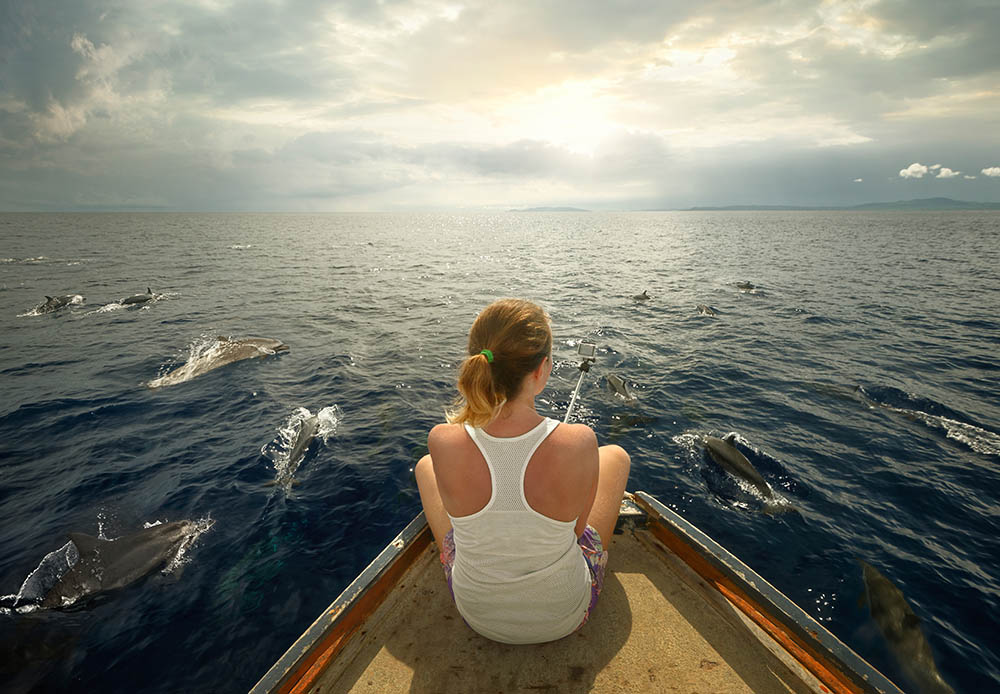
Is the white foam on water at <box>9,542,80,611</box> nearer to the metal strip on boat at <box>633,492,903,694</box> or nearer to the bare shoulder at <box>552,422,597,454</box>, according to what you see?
the bare shoulder at <box>552,422,597,454</box>

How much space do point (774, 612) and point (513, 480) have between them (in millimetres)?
2657

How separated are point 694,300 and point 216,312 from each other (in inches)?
1063

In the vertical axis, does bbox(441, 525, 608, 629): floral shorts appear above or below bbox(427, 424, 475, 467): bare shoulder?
below

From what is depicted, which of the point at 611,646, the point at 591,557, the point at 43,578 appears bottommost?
the point at 43,578

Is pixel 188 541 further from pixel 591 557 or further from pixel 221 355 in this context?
pixel 221 355

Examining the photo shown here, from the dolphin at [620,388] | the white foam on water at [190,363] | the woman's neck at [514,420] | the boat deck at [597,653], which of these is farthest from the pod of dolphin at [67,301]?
the woman's neck at [514,420]

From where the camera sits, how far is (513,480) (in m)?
2.86

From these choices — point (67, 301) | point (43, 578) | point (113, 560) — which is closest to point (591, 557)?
point (113, 560)

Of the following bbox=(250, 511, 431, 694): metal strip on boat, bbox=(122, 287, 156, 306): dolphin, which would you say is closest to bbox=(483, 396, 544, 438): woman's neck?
bbox=(250, 511, 431, 694): metal strip on boat

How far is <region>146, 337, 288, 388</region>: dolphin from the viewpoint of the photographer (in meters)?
13.8

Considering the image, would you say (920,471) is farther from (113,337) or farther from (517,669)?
(113,337)

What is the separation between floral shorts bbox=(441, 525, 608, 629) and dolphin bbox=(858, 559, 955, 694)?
4.77 meters

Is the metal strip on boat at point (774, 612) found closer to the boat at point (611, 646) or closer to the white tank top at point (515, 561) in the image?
the boat at point (611, 646)

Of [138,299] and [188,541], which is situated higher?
[138,299]
